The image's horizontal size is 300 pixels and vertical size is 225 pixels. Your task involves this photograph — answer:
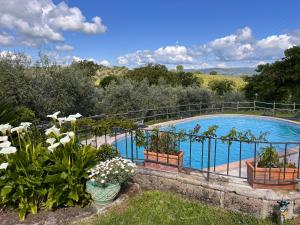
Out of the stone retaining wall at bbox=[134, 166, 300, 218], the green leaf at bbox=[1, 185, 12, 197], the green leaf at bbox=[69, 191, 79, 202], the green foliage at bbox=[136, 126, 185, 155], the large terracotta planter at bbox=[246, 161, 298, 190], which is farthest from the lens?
the green foliage at bbox=[136, 126, 185, 155]

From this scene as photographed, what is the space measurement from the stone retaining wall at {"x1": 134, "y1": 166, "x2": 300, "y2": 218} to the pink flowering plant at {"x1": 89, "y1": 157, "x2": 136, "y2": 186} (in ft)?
2.54

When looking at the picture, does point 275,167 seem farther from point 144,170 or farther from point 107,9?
point 107,9

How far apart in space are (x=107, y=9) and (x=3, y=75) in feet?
19.3

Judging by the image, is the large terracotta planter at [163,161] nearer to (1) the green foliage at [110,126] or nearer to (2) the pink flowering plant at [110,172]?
(1) the green foliage at [110,126]

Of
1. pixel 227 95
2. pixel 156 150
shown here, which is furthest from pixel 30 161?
pixel 227 95

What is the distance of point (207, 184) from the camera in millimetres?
4609

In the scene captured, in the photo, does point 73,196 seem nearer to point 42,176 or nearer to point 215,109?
point 42,176

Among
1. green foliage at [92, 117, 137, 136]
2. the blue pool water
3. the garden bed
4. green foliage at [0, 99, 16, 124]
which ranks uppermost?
green foliage at [0, 99, 16, 124]

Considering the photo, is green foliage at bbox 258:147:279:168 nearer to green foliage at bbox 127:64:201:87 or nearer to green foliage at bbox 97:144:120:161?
green foliage at bbox 97:144:120:161

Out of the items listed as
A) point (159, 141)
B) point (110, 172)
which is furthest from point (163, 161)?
point (110, 172)

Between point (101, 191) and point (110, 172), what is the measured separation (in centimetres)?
32

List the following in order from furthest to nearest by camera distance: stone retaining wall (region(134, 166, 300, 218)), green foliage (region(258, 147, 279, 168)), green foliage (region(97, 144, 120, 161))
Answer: green foliage (region(97, 144, 120, 161)) < green foliage (region(258, 147, 279, 168)) < stone retaining wall (region(134, 166, 300, 218))

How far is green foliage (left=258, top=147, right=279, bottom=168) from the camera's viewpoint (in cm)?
462

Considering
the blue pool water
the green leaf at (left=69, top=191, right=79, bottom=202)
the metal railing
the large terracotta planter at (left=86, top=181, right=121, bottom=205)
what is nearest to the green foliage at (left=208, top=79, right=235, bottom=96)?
the metal railing
